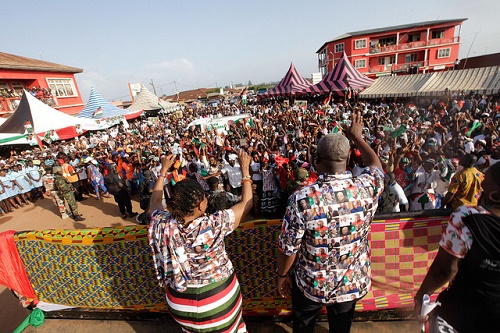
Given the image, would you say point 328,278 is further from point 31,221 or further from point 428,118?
point 428,118

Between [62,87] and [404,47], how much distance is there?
42.1m

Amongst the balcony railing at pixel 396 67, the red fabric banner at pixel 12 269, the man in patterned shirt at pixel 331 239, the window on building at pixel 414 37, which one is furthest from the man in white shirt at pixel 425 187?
the window on building at pixel 414 37

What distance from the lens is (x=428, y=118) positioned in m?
10.9

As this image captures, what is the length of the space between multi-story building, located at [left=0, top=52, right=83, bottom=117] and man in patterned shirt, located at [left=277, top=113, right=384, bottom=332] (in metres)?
24.7

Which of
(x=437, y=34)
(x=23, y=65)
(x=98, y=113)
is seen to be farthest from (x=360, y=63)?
(x=23, y=65)

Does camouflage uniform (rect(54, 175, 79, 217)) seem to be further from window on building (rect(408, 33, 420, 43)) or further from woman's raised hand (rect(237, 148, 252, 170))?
window on building (rect(408, 33, 420, 43))

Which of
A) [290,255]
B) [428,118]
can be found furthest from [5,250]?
[428,118]

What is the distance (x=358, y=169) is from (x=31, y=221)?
901 centimetres

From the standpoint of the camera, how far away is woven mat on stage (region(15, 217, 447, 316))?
2.39 meters

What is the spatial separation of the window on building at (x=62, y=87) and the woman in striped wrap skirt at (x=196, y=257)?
2832cm

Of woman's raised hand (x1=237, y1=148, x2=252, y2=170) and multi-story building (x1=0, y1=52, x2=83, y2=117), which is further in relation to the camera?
multi-story building (x1=0, y1=52, x2=83, y2=117)

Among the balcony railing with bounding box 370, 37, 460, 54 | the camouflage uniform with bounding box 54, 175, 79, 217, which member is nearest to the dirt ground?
the camouflage uniform with bounding box 54, 175, 79, 217

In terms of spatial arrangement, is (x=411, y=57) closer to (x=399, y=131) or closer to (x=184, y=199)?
(x=399, y=131)

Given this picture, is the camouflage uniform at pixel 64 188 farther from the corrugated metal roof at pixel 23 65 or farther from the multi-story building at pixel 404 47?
Answer: the multi-story building at pixel 404 47
